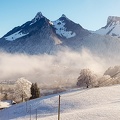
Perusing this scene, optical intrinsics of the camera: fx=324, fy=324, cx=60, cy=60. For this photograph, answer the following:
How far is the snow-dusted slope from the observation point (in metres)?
63.4

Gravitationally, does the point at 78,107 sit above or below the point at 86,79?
below

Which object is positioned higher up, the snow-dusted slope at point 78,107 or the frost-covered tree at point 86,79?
the frost-covered tree at point 86,79

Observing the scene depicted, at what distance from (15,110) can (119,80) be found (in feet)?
236

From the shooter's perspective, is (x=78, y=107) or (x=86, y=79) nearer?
(x=78, y=107)

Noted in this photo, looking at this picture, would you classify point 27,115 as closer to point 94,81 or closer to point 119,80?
point 94,81

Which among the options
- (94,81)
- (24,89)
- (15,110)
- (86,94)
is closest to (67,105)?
(86,94)

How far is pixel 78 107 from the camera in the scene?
247ft

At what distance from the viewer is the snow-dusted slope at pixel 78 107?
63.4m

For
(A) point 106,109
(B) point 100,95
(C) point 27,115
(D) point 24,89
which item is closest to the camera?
(A) point 106,109

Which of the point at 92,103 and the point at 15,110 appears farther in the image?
the point at 15,110

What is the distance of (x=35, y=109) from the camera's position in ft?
262

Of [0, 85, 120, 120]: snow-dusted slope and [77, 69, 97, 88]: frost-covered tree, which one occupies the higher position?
[77, 69, 97, 88]: frost-covered tree

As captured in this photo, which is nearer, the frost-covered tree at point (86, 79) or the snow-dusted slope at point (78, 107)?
the snow-dusted slope at point (78, 107)

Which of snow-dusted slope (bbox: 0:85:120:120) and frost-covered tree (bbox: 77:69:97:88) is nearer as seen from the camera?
snow-dusted slope (bbox: 0:85:120:120)
